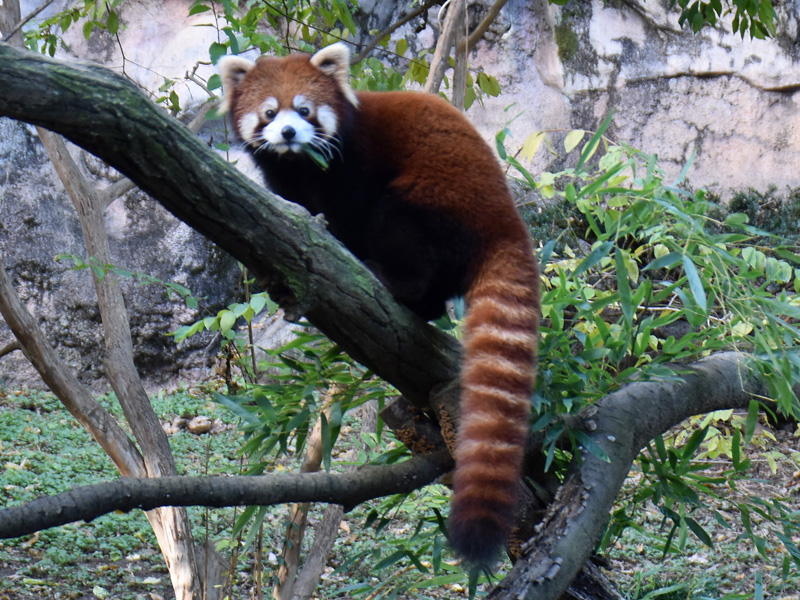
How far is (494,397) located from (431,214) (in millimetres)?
670

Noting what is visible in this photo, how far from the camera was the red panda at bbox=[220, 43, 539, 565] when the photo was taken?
1.65 metres

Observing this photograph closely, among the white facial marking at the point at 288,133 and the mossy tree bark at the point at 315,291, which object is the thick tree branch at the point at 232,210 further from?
the white facial marking at the point at 288,133

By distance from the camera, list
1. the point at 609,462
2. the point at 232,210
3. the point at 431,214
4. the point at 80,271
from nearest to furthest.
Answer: the point at 232,210, the point at 609,462, the point at 431,214, the point at 80,271

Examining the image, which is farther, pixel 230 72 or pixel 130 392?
pixel 130 392

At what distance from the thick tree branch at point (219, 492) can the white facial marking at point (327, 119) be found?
109cm

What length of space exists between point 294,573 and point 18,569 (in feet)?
5.74

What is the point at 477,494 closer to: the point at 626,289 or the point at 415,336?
the point at 415,336

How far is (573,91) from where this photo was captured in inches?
310

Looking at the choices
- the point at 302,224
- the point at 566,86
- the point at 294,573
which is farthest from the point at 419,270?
the point at 566,86

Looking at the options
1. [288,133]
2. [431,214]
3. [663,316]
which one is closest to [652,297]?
[663,316]

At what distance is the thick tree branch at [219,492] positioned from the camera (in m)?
1.28

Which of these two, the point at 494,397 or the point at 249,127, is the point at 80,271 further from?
the point at 494,397

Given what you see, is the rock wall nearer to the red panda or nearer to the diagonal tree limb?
the diagonal tree limb

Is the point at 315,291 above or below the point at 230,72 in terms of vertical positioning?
below
